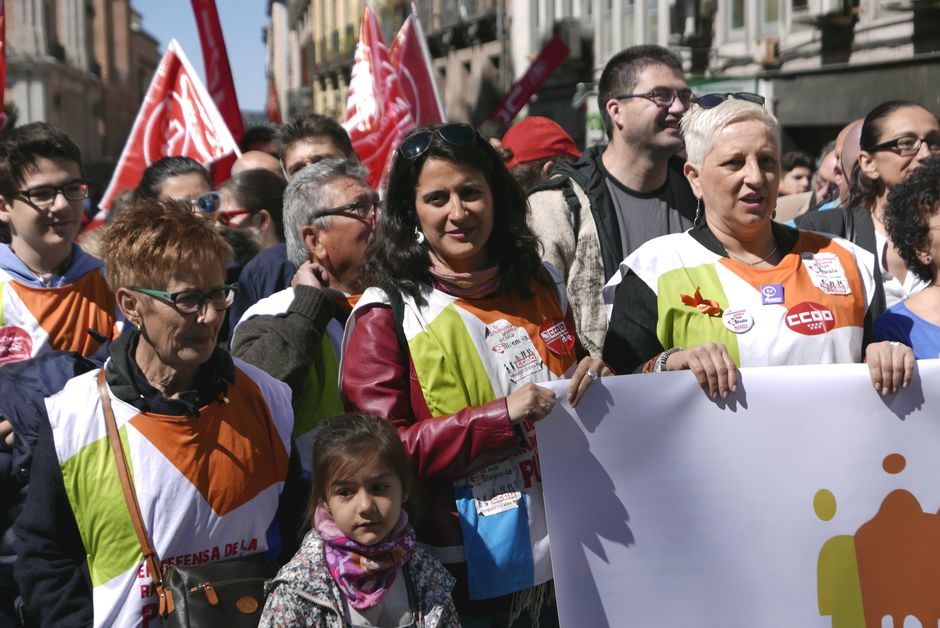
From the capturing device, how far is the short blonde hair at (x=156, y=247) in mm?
3025

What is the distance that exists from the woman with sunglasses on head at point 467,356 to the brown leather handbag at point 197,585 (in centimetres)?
48

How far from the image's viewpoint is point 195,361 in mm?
3020

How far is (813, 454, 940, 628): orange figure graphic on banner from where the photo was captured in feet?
10.6

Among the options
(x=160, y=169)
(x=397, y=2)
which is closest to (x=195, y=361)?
(x=160, y=169)

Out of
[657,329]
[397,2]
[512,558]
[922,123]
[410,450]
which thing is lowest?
[512,558]

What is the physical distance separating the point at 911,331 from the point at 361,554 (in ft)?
5.31

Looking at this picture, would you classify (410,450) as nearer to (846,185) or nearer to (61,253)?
(61,253)

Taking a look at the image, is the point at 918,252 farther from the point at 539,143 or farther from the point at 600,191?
the point at 539,143

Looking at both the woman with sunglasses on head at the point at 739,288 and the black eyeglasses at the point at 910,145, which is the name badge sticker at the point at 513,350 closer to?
the woman with sunglasses on head at the point at 739,288

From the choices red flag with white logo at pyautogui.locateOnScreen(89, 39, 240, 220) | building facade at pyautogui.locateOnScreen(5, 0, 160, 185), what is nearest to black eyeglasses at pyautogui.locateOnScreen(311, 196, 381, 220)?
red flag with white logo at pyautogui.locateOnScreen(89, 39, 240, 220)

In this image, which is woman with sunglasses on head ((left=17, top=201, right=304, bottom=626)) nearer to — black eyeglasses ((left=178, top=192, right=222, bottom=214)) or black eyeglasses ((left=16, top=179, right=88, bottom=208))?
black eyeglasses ((left=16, top=179, right=88, bottom=208))

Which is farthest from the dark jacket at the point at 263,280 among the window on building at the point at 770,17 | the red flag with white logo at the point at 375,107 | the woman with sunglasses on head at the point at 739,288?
the window on building at the point at 770,17

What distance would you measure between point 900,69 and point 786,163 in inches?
192

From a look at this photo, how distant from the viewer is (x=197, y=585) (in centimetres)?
289
